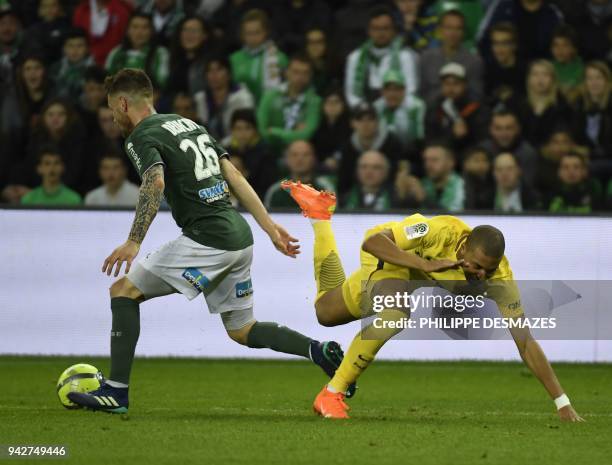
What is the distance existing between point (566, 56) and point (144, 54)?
15.4ft

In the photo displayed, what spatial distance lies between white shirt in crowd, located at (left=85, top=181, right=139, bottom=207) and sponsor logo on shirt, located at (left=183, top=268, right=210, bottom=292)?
560 cm

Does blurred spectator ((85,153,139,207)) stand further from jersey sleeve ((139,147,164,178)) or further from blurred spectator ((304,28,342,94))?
jersey sleeve ((139,147,164,178))

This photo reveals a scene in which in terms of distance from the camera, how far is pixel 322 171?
1349 centimetres

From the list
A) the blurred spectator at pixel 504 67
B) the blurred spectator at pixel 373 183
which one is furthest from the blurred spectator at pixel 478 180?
the blurred spectator at pixel 504 67

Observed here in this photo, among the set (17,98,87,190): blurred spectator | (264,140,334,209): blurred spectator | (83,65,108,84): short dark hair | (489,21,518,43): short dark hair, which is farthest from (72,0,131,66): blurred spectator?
(489,21,518,43): short dark hair

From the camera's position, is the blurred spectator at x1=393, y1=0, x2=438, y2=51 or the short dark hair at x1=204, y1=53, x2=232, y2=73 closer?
the short dark hair at x1=204, y1=53, x2=232, y2=73

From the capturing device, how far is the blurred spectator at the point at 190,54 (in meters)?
14.6

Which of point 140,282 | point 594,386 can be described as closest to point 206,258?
point 140,282

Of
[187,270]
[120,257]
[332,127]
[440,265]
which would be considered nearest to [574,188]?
[332,127]

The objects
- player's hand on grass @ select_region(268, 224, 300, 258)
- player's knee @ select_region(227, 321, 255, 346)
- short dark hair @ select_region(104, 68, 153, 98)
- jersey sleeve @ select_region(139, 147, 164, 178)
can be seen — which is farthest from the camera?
player's knee @ select_region(227, 321, 255, 346)

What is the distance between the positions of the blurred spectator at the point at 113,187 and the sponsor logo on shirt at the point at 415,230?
19.8 ft

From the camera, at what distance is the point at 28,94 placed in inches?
581

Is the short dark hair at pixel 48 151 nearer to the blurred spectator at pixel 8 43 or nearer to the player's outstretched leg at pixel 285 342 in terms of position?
the blurred spectator at pixel 8 43

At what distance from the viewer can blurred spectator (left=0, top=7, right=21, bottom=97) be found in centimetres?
1507
